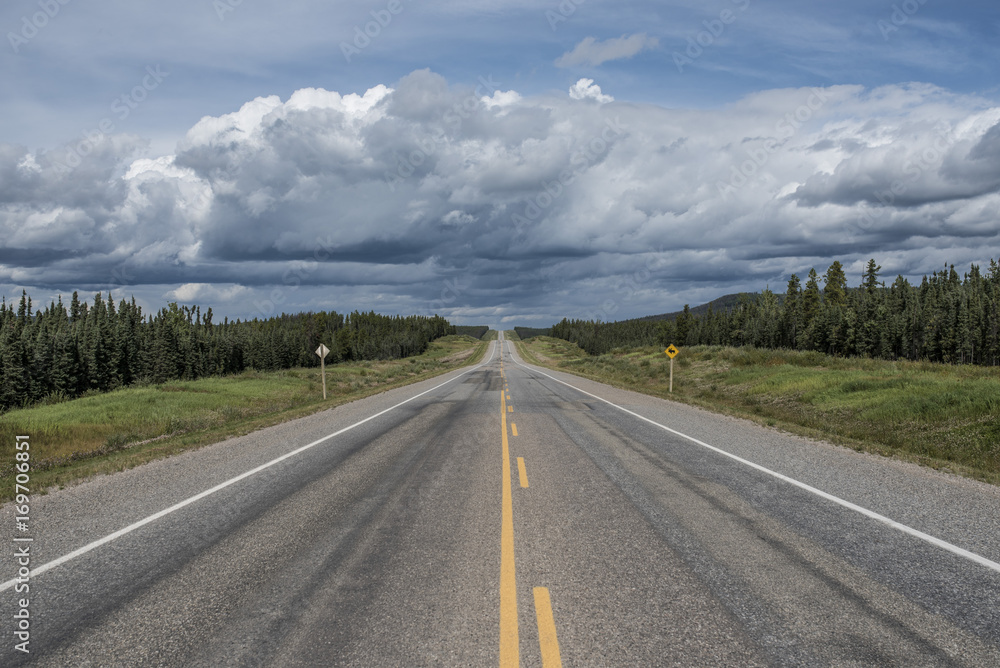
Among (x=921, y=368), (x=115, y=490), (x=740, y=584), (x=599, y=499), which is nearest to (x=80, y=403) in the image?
(x=115, y=490)

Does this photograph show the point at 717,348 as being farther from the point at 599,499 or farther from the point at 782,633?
the point at 782,633

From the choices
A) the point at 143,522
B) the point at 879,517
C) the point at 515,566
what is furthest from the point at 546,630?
the point at 143,522

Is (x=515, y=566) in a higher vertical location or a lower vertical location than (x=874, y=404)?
higher

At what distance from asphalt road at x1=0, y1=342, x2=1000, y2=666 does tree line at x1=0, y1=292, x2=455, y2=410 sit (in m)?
44.4

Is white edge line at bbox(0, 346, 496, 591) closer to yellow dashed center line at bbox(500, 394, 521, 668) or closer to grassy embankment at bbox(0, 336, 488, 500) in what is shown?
grassy embankment at bbox(0, 336, 488, 500)

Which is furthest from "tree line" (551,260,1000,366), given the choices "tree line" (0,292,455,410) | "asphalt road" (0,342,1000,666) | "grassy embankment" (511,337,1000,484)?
"tree line" (0,292,455,410)

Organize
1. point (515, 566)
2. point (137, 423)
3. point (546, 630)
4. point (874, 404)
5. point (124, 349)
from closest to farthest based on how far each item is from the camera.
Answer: point (546, 630)
point (515, 566)
point (874, 404)
point (137, 423)
point (124, 349)

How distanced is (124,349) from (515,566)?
9561cm

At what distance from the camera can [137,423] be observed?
22.5 meters

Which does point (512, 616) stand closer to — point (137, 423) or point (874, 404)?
point (874, 404)

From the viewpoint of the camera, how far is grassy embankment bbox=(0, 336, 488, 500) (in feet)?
37.9

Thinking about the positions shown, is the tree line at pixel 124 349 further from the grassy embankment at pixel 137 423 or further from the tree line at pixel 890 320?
the tree line at pixel 890 320

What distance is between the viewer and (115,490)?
8531mm

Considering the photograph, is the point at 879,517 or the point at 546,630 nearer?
the point at 546,630
